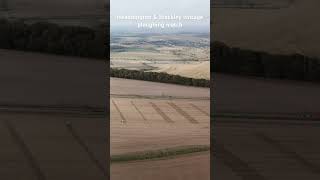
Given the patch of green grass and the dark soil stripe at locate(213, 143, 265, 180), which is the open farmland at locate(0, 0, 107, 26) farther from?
the dark soil stripe at locate(213, 143, 265, 180)

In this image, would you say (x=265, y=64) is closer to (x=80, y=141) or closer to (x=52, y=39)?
(x=80, y=141)

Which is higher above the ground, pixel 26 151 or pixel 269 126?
pixel 269 126

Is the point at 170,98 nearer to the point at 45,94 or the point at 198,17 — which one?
the point at 198,17

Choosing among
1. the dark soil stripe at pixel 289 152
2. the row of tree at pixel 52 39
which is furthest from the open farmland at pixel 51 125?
the dark soil stripe at pixel 289 152

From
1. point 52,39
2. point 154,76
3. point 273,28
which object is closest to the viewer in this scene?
point 273,28

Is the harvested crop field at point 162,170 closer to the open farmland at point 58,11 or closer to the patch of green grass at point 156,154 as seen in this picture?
the patch of green grass at point 156,154

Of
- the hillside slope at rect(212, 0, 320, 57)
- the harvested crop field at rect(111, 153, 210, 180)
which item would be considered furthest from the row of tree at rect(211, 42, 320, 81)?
the harvested crop field at rect(111, 153, 210, 180)

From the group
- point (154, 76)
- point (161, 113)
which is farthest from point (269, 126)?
point (154, 76)
